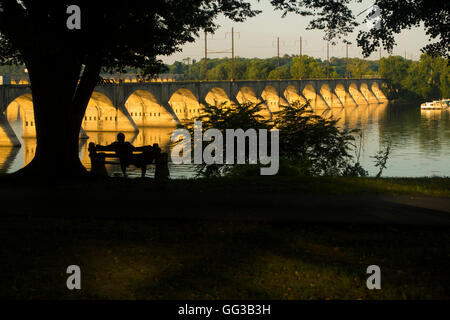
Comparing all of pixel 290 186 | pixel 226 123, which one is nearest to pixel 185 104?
pixel 226 123

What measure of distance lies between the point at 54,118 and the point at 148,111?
78.0 metres

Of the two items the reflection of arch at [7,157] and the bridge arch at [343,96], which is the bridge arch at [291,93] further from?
the reflection of arch at [7,157]

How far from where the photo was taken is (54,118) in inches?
614

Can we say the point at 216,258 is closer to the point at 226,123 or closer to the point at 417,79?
the point at 226,123

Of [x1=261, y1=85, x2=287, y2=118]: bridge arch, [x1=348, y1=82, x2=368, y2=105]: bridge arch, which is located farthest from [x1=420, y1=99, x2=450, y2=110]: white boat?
[x1=348, y1=82, x2=368, y2=105]: bridge arch

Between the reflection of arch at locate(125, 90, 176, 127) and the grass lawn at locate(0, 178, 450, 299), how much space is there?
81058 millimetres

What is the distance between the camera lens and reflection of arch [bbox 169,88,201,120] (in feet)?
322

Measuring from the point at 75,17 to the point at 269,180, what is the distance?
5.94m

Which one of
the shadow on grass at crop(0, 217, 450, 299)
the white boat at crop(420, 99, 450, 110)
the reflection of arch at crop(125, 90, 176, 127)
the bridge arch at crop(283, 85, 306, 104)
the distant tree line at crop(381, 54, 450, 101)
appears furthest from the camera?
the distant tree line at crop(381, 54, 450, 101)

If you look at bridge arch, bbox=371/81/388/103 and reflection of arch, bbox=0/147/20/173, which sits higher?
bridge arch, bbox=371/81/388/103

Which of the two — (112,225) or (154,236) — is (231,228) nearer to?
(154,236)

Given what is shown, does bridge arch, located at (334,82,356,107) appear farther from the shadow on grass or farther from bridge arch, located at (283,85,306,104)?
the shadow on grass

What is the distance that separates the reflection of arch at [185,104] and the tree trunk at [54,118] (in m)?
81.3
